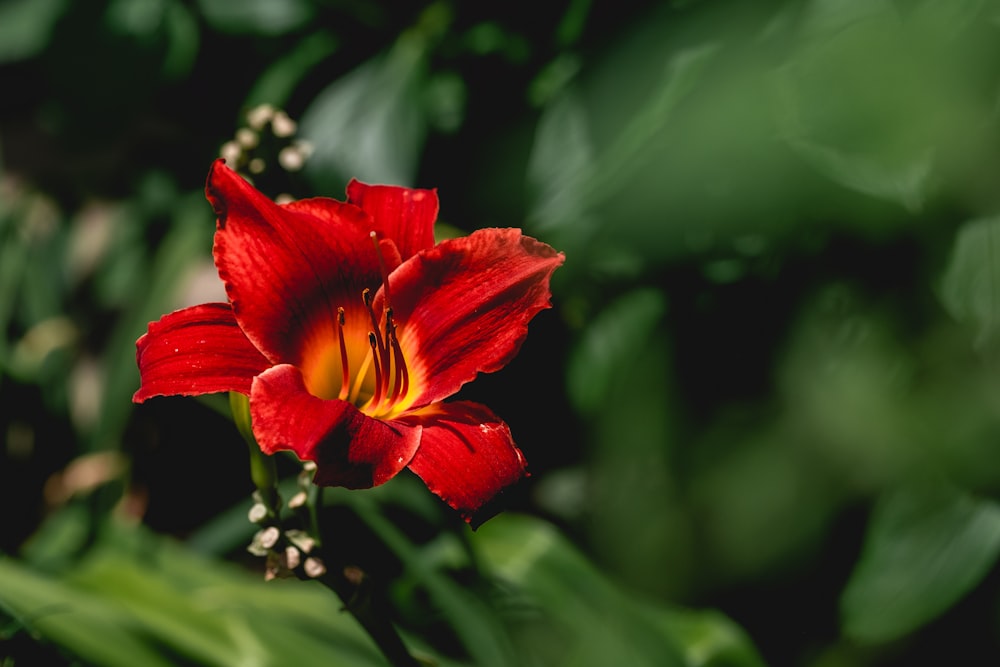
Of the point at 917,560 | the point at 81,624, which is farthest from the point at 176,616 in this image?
the point at 917,560

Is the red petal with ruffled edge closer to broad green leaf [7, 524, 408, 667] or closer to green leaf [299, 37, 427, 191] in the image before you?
broad green leaf [7, 524, 408, 667]

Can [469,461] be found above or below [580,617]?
above

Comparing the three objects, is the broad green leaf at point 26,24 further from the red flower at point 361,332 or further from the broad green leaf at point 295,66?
the red flower at point 361,332

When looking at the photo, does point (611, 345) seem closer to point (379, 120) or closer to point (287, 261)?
point (379, 120)

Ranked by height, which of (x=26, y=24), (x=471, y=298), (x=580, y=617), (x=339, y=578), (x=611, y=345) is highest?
(x=26, y=24)

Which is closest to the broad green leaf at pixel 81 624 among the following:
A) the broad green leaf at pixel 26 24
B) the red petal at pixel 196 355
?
the red petal at pixel 196 355

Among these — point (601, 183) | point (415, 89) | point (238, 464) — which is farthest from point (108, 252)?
point (601, 183)
